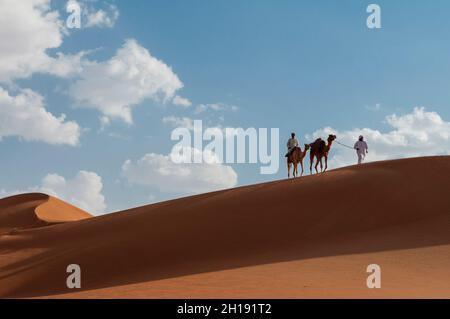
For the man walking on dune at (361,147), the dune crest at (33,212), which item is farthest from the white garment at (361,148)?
the dune crest at (33,212)

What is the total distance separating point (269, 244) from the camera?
17.8 m

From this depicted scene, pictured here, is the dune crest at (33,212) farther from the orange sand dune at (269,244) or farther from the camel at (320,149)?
the camel at (320,149)

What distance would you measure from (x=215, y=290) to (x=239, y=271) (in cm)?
265

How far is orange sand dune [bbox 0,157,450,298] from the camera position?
12.1 metres

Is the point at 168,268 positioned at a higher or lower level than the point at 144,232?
lower

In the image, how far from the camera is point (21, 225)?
35.7 meters

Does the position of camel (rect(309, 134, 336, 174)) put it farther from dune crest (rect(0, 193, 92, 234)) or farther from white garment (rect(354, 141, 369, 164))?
dune crest (rect(0, 193, 92, 234))

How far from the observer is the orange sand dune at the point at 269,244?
12133mm

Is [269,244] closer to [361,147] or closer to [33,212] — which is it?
[361,147]

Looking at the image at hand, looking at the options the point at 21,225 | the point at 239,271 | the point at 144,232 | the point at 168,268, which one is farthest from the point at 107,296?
the point at 21,225

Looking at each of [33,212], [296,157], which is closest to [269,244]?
[296,157]

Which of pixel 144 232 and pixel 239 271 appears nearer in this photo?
pixel 239 271

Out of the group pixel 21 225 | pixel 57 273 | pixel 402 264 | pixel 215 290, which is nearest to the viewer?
pixel 215 290
